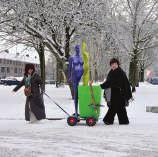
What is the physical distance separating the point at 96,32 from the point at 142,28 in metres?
10.9

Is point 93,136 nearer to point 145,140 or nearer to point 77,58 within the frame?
point 145,140

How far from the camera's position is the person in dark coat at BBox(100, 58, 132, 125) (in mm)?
11445

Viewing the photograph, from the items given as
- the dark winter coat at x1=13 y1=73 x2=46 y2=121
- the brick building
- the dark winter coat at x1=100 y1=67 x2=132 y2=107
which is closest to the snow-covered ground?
the dark winter coat at x1=13 y1=73 x2=46 y2=121

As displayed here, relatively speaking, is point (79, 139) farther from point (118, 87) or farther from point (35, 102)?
point (35, 102)

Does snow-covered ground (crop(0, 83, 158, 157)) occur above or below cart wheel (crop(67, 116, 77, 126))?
below

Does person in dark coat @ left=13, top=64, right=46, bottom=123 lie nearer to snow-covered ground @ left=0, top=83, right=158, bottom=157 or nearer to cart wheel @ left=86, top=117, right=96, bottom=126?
snow-covered ground @ left=0, top=83, right=158, bottom=157

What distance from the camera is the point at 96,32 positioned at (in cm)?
2289

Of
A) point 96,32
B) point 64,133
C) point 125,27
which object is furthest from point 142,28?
point 64,133

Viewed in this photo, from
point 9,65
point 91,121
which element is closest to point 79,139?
point 91,121

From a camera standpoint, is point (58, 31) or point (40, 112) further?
point (58, 31)

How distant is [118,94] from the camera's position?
11500mm

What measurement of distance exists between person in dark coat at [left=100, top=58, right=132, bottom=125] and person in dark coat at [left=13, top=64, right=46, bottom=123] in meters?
1.78

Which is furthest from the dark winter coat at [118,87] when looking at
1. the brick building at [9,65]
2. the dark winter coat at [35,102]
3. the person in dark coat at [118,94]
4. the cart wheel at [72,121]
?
the brick building at [9,65]

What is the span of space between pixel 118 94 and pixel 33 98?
224cm
